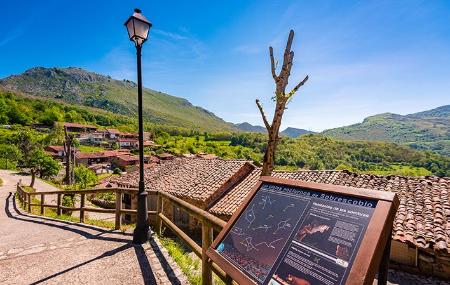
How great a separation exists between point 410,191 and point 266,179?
18920 mm

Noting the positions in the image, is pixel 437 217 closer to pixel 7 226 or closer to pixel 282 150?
pixel 7 226

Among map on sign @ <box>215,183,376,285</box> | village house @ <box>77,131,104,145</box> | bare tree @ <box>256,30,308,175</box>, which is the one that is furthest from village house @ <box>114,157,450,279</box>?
village house @ <box>77,131,104,145</box>

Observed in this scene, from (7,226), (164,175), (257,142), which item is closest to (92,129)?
(257,142)

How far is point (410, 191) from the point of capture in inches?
710

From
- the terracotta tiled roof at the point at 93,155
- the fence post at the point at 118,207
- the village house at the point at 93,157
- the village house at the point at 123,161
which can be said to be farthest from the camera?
the village house at the point at 123,161

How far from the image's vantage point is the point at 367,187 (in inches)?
748

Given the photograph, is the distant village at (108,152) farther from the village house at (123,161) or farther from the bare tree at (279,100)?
the bare tree at (279,100)

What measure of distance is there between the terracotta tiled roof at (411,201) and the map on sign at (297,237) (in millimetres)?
13086

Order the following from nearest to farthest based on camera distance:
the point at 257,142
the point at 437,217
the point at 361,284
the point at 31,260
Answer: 1. the point at 361,284
2. the point at 31,260
3. the point at 437,217
4. the point at 257,142

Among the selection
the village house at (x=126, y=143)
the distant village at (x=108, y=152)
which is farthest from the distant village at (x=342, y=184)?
the village house at (x=126, y=143)

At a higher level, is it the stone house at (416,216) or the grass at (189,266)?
the grass at (189,266)

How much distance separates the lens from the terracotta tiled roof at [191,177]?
1953 centimetres

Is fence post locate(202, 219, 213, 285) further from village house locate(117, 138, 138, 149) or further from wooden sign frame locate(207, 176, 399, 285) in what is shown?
village house locate(117, 138, 138, 149)

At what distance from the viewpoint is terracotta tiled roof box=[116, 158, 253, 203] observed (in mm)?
19531
